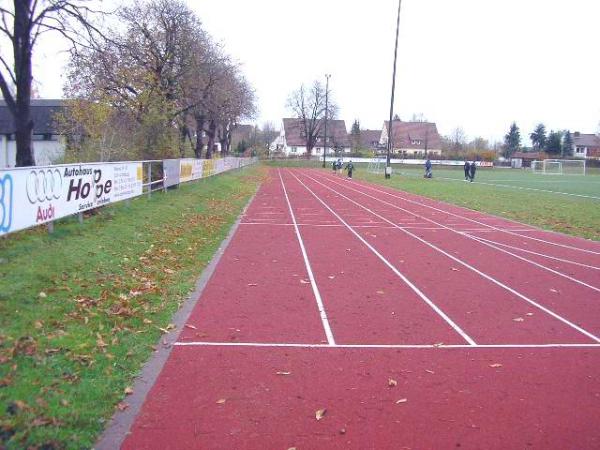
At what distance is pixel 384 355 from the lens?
19.0ft

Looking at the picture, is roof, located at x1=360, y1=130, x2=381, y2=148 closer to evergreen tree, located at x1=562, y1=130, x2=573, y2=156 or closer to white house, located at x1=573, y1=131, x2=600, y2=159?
evergreen tree, located at x1=562, y1=130, x2=573, y2=156

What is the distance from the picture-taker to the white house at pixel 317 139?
395 feet

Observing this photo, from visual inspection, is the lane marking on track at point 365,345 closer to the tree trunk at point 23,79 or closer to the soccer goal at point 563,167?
the tree trunk at point 23,79

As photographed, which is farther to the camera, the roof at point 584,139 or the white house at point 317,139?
the roof at point 584,139

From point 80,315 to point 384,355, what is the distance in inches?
134

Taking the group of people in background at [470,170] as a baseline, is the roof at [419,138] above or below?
above

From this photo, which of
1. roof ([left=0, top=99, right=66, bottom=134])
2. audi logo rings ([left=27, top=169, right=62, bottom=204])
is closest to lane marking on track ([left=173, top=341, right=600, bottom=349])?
audi logo rings ([left=27, top=169, right=62, bottom=204])

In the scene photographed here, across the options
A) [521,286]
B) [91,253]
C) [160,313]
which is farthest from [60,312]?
[521,286]

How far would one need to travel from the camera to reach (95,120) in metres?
25.8

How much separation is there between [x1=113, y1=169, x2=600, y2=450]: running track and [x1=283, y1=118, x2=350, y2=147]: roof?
109138 mm

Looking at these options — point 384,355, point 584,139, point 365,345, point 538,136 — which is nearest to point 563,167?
point 538,136

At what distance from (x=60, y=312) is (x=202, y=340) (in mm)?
1681

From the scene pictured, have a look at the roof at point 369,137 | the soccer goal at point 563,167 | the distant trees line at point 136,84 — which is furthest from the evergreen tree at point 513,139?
the distant trees line at point 136,84

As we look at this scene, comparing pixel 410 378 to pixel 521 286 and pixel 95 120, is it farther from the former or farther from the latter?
pixel 95 120
